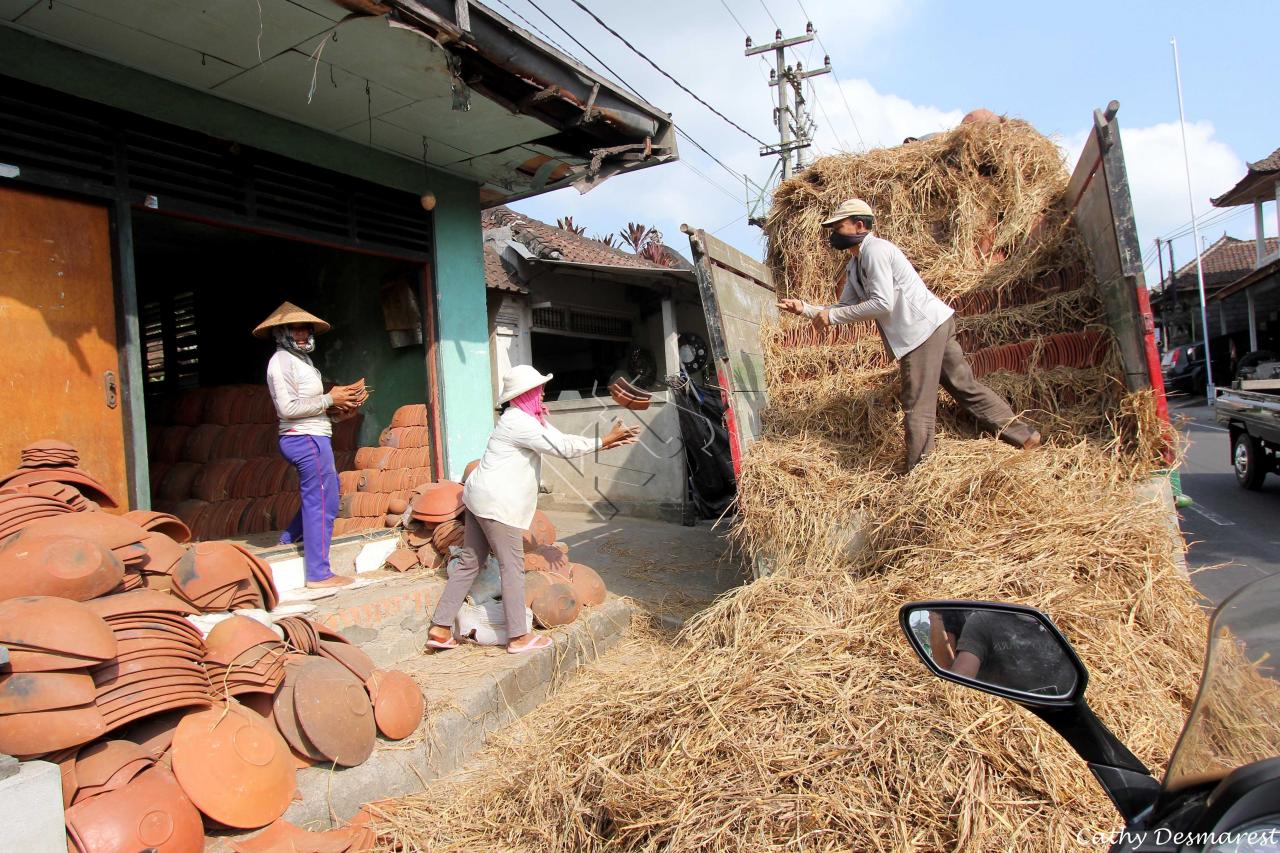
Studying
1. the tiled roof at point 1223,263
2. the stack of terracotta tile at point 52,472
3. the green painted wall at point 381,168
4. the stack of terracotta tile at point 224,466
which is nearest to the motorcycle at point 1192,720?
the stack of terracotta tile at point 52,472

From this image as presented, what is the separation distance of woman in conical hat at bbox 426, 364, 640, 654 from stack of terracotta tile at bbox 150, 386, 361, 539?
2.72m

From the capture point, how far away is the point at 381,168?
5668 millimetres

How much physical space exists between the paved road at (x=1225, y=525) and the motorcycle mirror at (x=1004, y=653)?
2666 millimetres

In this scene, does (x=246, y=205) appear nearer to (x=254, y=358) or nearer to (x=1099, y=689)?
(x=254, y=358)

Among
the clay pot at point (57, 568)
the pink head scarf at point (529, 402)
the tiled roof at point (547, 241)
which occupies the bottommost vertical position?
the clay pot at point (57, 568)

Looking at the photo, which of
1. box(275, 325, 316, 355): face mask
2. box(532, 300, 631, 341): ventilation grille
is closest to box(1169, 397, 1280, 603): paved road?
box(275, 325, 316, 355): face mask

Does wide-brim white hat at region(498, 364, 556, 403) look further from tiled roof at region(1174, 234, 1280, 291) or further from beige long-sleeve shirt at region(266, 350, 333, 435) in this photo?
tiled roof at region(1174, 234, 1280, 291)

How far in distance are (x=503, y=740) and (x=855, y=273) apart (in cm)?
303

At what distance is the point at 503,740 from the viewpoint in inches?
136

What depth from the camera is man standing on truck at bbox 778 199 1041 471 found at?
12.1 ft

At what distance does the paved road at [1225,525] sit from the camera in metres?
5.28

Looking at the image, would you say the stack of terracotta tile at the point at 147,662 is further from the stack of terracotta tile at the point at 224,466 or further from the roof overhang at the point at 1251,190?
the roof overhang at the point at 1251,190

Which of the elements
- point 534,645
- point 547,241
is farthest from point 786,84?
point 534,645

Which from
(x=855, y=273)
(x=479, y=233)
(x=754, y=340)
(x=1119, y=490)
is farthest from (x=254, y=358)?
(x=1119, y=490)
